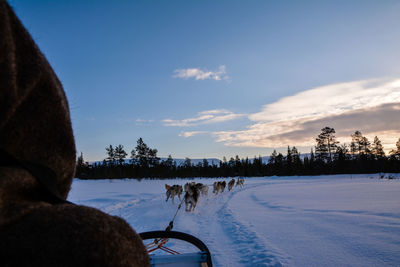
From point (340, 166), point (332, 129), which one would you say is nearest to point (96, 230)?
point (340, 166)

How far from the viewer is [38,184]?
585 mm

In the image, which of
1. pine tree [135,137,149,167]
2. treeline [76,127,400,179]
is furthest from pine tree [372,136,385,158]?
pine tree [135,137,149,167]

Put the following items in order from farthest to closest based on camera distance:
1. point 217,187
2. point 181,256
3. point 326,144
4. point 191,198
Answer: point 326,144
point 217,187
point 191,198
point 181,256

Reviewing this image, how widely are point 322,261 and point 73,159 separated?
Answer: 320cm

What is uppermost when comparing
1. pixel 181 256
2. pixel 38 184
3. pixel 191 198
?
pixel 38 184

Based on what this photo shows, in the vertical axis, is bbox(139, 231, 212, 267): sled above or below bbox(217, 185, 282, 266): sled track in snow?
above

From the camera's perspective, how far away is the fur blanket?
0.45m

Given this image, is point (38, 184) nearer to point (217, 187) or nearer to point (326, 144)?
point (217, 187)

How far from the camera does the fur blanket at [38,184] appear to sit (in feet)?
1.48

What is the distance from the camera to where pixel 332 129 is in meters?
51.5

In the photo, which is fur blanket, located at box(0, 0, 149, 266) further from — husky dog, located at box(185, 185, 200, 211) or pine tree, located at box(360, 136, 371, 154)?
pine tree, located at box(360, 136, 371, 154)

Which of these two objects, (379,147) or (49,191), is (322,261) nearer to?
(49,191)

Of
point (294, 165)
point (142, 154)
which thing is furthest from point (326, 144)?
point (142, 154)

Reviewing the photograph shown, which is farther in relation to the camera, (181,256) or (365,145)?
(365,145)
